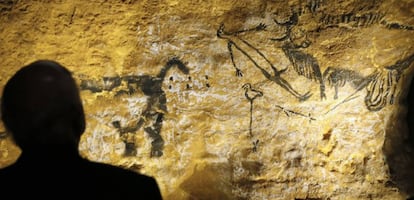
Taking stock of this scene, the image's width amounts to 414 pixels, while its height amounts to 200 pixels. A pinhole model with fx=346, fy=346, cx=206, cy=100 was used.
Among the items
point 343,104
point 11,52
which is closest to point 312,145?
point 343,104

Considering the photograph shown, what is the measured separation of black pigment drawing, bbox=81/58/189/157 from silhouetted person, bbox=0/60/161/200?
0.83m

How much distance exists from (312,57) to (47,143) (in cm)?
157

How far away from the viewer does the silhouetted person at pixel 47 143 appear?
3.44ft

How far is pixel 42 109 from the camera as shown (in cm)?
105

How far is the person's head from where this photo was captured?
3.46 feet

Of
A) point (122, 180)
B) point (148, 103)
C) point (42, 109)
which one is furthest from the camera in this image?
point (148, 103)

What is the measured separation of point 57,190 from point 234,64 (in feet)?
4.25

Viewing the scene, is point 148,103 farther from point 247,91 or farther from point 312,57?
point 312,57

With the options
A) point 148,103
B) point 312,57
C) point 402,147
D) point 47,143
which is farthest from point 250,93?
point 47,143

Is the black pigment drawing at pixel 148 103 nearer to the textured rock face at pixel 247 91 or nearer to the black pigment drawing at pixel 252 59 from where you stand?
the textured rock face at pixel 247 91

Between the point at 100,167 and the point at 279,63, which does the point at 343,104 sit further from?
the point at 100,167

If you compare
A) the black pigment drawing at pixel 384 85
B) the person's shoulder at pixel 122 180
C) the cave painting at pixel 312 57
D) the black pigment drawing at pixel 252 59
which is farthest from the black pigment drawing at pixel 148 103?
the black pigment drawing at pixel 384 85

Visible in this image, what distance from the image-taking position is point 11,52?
6.17ft

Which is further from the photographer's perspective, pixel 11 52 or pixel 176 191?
pixel 176 191
